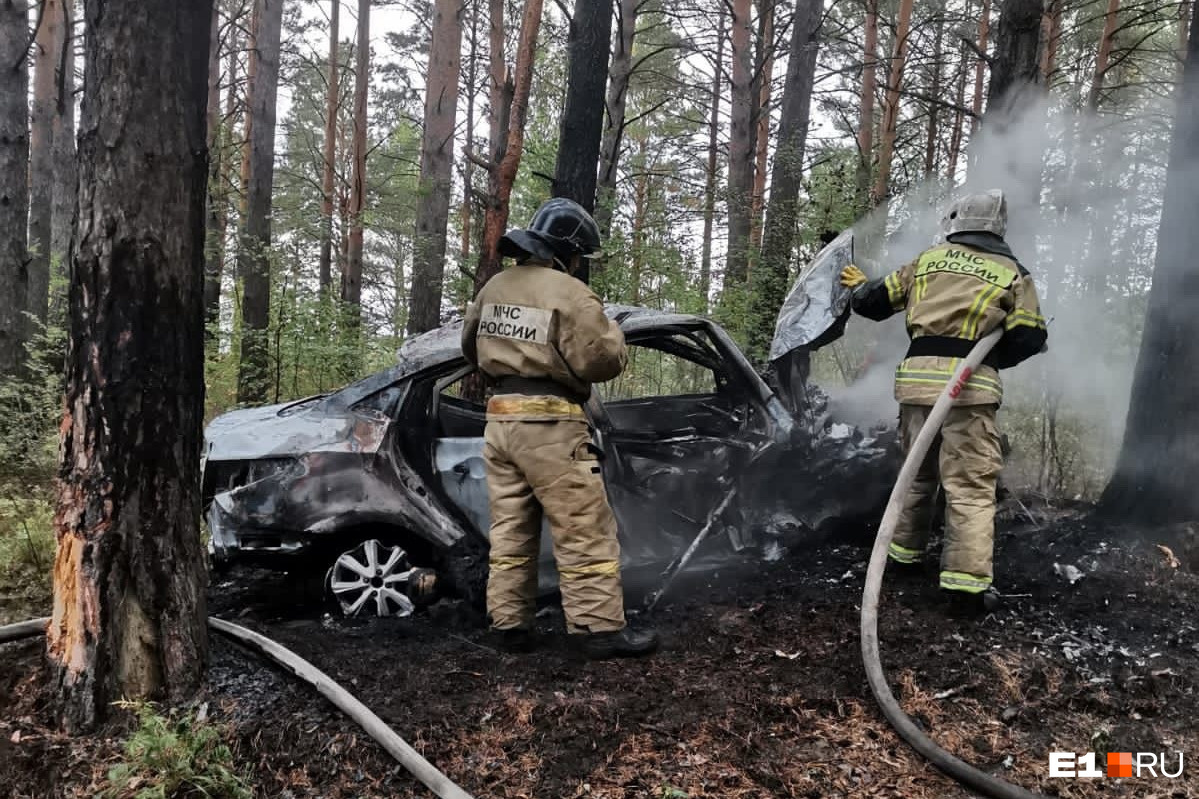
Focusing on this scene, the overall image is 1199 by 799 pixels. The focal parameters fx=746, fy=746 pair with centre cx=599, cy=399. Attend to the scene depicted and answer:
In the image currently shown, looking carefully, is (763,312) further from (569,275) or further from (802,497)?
(569,275)

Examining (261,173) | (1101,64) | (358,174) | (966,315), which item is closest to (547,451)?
(966,315)

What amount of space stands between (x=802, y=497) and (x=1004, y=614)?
134cm

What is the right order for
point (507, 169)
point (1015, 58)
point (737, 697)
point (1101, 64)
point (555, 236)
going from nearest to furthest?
point (737, 697) → point (555, 236) → point (1015, 58) → point (507, 169) → point (1101, 64)

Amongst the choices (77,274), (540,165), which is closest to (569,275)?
(77,274)

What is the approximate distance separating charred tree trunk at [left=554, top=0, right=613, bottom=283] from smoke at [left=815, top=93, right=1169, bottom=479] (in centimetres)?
245

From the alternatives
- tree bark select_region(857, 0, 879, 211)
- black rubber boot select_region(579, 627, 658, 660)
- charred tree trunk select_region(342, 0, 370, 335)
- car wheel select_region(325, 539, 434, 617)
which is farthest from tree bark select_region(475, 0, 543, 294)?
charred tree trunk select_region(342, 0, 370, 335)

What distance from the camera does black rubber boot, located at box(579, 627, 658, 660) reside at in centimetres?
323

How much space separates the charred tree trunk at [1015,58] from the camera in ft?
17.5

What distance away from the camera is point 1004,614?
3.53 m

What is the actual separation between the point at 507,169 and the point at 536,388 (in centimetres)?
376

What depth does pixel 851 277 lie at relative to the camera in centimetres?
426

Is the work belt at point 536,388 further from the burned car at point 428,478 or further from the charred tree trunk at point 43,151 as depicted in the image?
the charred tree trunk at point 43,151

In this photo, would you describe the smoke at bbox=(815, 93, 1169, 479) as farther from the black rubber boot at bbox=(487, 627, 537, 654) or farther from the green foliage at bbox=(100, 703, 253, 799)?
the green foliage at bbox=(100, 703, 253, 799)

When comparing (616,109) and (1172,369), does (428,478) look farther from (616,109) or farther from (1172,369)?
(616,109)
